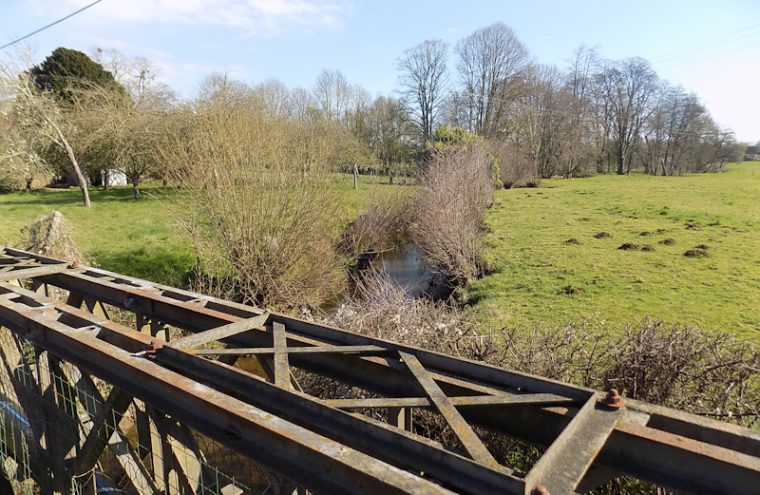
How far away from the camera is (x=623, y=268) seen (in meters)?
12.4

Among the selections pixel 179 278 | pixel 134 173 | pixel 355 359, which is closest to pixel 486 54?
pixel 134 173

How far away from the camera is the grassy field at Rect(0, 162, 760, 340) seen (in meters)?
9.52

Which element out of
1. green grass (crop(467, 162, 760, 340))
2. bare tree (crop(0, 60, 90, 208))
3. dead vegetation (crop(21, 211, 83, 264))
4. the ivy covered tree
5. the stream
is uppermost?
the ivy covered tree

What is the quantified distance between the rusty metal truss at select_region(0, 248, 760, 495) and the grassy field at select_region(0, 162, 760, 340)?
467cm

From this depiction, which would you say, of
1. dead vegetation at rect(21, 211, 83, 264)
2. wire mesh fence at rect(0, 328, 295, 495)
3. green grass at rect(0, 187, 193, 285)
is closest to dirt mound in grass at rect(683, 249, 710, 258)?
wire mesh fence at rect(0, 328, 295, 495)

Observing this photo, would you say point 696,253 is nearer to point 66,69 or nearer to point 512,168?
point 512,168

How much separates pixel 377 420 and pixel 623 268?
40.0ft

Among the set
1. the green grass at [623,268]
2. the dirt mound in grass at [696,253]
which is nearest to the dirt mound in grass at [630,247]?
the green grass at [623,268]

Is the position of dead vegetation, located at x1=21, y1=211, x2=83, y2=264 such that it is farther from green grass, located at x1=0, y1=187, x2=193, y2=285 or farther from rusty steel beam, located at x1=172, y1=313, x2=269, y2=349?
rusty steel beam, located at x1=172, y1=313, x2=269, y2=349

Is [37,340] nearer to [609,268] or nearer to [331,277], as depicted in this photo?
[331,277]

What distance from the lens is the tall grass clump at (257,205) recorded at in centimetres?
1069

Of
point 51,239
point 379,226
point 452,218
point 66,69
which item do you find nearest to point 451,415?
point 51,239

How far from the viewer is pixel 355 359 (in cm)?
249

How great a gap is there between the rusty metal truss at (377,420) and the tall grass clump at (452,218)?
10.9 meters
